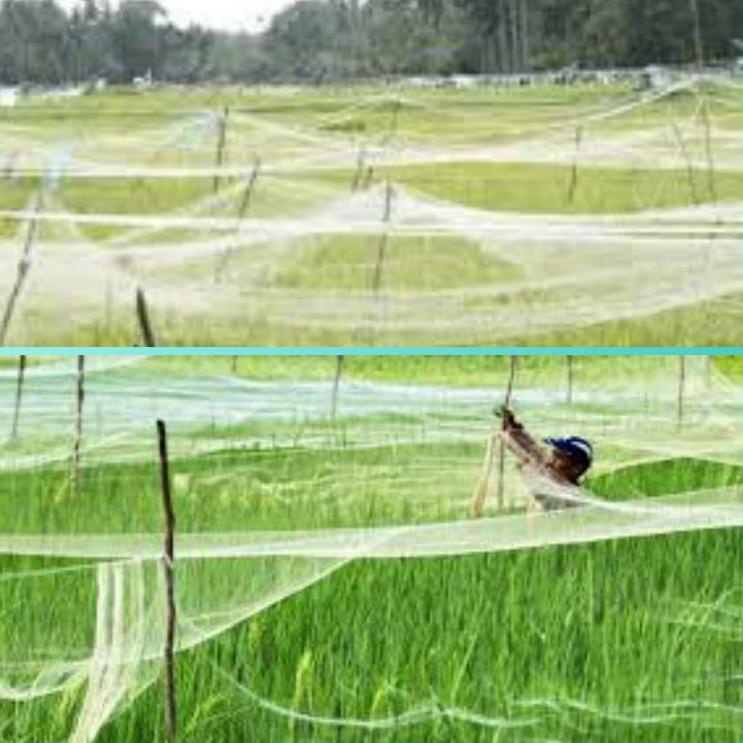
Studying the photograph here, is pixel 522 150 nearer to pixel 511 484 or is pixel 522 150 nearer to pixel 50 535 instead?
pixel 511 484

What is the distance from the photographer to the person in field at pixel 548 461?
Result: 251cm

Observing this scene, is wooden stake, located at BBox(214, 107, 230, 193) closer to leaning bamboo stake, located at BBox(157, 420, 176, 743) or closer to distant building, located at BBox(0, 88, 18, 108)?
distant building, located at BBox(0, 88, 18, 108)

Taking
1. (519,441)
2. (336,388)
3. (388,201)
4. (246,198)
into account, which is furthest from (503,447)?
(246,198)

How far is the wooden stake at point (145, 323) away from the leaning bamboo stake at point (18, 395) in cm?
18

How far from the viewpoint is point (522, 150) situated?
2.50 metres

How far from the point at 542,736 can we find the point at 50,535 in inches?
28.8

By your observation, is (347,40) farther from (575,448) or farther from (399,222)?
(575,448)

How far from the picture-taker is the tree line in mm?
2490

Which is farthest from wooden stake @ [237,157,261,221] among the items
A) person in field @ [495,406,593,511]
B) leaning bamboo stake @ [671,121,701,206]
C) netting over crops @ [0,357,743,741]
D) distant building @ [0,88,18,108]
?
leaning bamboo stake @ [671,121,701,206]

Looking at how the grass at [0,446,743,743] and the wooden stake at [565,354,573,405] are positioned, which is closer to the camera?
the grass at [0,446,743,743]

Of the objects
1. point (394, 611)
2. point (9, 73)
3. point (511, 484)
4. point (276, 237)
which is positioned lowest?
point (394, 611)

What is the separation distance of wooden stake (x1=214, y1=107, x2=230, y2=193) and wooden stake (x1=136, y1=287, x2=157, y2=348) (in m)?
0.19

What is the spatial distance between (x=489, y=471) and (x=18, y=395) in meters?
0.67

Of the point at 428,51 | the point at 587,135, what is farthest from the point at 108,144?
the point at 587,135
